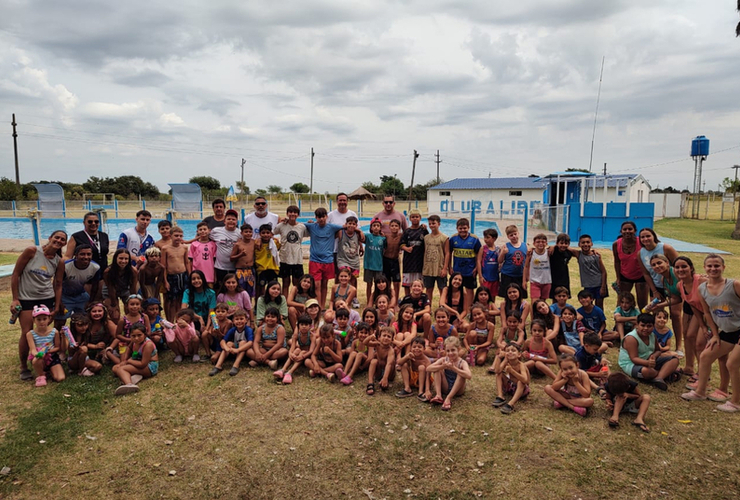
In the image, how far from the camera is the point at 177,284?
663 cm

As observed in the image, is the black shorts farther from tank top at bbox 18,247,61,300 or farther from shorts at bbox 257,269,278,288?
tank top at bbox 18,247,61,300

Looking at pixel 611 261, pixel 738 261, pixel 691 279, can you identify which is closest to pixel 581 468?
pixel 691 279

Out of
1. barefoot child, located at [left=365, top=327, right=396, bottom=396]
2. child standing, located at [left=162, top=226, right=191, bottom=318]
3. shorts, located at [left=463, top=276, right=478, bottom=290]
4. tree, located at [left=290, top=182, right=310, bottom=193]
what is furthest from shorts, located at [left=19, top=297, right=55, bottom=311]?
tree, located at [left=290, top=182, right=310, bottom=193]

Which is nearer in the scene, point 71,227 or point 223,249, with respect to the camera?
point 223,249

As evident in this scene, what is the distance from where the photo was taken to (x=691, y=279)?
5.10 metres

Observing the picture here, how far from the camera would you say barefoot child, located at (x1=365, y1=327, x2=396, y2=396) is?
17.0 feet

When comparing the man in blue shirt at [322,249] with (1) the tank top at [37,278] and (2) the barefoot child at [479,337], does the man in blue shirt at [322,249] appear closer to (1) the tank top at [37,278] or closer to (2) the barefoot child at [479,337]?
(2) the barefoot child at [479,337]

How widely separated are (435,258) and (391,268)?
750 millimetres

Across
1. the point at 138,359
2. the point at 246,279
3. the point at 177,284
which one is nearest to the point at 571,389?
the point at 246,279

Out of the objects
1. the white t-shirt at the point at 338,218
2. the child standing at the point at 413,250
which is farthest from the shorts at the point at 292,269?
the child standing at the point at 413,250

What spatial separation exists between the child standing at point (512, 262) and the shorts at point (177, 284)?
4.43 meters

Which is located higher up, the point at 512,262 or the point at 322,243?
the point at 322,243

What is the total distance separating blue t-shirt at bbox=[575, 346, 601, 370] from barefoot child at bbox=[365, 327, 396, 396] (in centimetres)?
200

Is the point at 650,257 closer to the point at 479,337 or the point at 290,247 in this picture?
the point at 479,337
